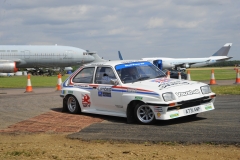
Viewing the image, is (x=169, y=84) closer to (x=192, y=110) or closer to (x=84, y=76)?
(x=192, y=110)

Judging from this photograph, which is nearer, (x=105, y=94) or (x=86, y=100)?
(x=105, y=94)

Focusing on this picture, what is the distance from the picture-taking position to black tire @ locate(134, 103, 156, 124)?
8688mm

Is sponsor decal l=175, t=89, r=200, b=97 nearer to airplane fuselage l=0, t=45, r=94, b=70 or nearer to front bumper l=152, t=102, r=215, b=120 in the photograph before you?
front bumper l=152, t=102, r=215, b=120

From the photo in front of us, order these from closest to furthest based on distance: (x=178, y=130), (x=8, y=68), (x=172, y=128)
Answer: (x=178, y=130) < (x=172, y=128) < (x=8, y=68)

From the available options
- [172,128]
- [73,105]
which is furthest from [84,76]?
[172,128]

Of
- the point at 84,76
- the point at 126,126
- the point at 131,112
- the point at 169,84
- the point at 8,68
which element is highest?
the point at 8,68

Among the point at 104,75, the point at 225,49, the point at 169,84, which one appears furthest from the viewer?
the point at 225,49

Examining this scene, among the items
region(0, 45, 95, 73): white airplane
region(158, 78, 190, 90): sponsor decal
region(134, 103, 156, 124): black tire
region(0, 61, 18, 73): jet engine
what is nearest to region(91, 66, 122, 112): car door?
region(134, 103, 156, 124): black tire

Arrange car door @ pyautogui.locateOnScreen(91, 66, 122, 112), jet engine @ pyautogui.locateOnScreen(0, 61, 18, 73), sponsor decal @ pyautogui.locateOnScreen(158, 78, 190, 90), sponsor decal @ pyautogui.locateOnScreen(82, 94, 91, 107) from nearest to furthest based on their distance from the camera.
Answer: sponsor decal @ pyautogui.locateOnScreen(158, 78, 190, 90)
car door @ pyautogui.locateOnScreen(91, 66, 122, 112)
sponsor decal @ pyautogui.locateOnScreen(82, 94, 91, 107)
jet engine @ pyautogui.locateOnScreen(0, 61, 18, 73)

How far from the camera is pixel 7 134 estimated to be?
8156 millimetres

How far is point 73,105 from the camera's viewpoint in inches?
430

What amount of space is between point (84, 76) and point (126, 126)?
267 cm

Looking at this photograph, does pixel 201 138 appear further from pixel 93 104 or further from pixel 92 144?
pixel 93 104

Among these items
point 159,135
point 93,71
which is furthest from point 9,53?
point 159,135
